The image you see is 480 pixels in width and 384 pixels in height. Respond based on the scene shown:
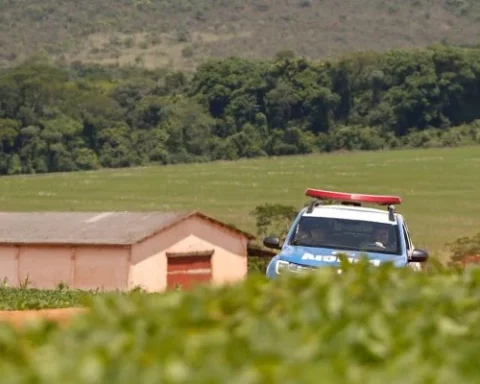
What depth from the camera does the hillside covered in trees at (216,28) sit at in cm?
16450

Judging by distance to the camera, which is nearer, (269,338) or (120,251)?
(269,338)

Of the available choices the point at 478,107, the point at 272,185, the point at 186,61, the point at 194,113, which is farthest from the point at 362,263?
the point at 186,61

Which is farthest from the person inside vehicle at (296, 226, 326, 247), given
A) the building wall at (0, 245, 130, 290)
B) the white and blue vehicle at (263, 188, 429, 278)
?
the building wall at (0, 245, 130, 290)

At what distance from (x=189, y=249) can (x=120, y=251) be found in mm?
2599

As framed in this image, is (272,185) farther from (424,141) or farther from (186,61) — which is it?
(186,61)

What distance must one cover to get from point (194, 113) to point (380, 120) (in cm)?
1487

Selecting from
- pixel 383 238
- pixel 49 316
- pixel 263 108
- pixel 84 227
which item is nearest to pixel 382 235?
pixel 383 238

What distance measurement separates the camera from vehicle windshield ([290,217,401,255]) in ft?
48.3

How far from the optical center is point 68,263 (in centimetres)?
3164

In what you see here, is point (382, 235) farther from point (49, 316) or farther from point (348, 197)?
point (49, 316)

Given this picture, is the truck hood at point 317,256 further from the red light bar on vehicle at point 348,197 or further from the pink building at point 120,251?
the pink building at point 120,251

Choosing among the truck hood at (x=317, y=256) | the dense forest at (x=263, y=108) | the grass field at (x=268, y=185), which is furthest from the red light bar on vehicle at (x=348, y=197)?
the dense forest at (x=263, y=108)

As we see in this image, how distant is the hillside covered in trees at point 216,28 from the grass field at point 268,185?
7146 cm

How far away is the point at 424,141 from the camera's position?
99.4 meters
